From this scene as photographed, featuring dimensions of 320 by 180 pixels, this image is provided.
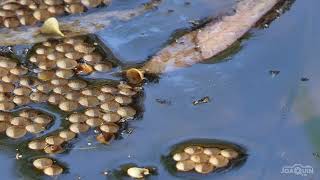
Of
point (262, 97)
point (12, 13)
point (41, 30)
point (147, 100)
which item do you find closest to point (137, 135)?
point (147, 100)

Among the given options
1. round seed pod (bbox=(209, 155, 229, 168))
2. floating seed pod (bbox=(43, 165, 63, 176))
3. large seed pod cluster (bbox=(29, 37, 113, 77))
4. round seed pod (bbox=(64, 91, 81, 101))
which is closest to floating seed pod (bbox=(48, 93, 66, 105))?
round seed pod (bbox=(64, 91, 81, 101))

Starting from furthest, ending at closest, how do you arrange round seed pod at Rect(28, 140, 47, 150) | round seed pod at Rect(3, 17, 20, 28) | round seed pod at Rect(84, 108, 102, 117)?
round seed pod at Rect(3, 17, 20, 28) < round seed pod at Rect(84, 108, 102, 117) < round seed pod at Rect(28, 140, 47, 150)

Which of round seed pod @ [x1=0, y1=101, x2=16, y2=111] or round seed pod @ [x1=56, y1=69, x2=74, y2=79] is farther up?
round seed pod @ [x1=56, y1=69, x2=74, y2=79]

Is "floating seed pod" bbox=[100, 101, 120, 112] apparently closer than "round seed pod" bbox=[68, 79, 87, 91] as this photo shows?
Yes

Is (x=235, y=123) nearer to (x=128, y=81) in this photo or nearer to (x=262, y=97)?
(x=262, y=97)

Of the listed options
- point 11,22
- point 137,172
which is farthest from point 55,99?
point 11,22

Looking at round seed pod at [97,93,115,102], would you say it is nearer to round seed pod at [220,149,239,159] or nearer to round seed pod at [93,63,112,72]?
round seed pod at [93,63,112,72]
